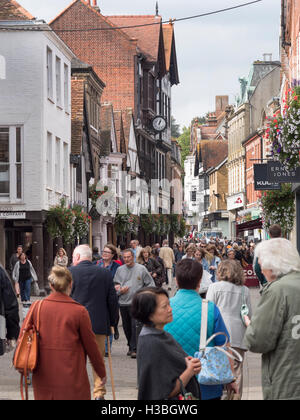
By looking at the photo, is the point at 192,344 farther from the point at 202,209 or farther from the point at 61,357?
the point at 202,209

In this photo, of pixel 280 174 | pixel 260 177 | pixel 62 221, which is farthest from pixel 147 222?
pixel 280 174

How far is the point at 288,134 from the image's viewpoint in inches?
577

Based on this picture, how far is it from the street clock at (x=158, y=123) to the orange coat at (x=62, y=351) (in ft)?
199

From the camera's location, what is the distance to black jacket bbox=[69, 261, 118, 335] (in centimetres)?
1062

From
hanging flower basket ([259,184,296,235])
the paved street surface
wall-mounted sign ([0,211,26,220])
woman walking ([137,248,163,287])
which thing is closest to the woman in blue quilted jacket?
the paved street surface

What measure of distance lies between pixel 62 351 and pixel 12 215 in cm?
2454

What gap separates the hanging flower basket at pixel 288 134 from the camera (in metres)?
14.5

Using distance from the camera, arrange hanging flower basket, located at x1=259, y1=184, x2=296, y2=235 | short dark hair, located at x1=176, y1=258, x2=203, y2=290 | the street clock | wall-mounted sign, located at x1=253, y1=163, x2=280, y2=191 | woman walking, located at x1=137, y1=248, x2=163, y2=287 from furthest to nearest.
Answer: the street clock < hanging flower basket, located at x1=259, y1=184, x2=296, y2=235 < wall-mounted sign, located at x1=253, y1=163, x2=280, y2=191 < woman walking, located at x1=137, y1=248, x2=163, y2=287 < short dark hair, located at x1=176, y1=258, x2=203, y2=290

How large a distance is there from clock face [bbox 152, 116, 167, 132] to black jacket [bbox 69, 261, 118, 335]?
2228 inches

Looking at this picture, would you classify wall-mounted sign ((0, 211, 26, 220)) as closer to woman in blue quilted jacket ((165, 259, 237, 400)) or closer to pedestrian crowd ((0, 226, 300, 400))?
pedestrian crowd ((0, 226, 300, 400))

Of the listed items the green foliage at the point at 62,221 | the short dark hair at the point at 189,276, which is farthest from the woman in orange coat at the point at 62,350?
the green foliage at the point at 62,221

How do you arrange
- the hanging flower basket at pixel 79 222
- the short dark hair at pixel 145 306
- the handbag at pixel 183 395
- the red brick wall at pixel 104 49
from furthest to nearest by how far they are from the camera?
the red brick wall at pixel 104 49 → the hanging flower basket at pixel 79 222 → the short dark hair at pixel 145 306 → the handbag at pixel 183 395

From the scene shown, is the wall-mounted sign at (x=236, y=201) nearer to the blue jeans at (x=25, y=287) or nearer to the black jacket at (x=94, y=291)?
the blue jeans at (x=25, y=287)

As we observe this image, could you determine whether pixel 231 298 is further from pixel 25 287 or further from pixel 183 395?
pixel 25 287
